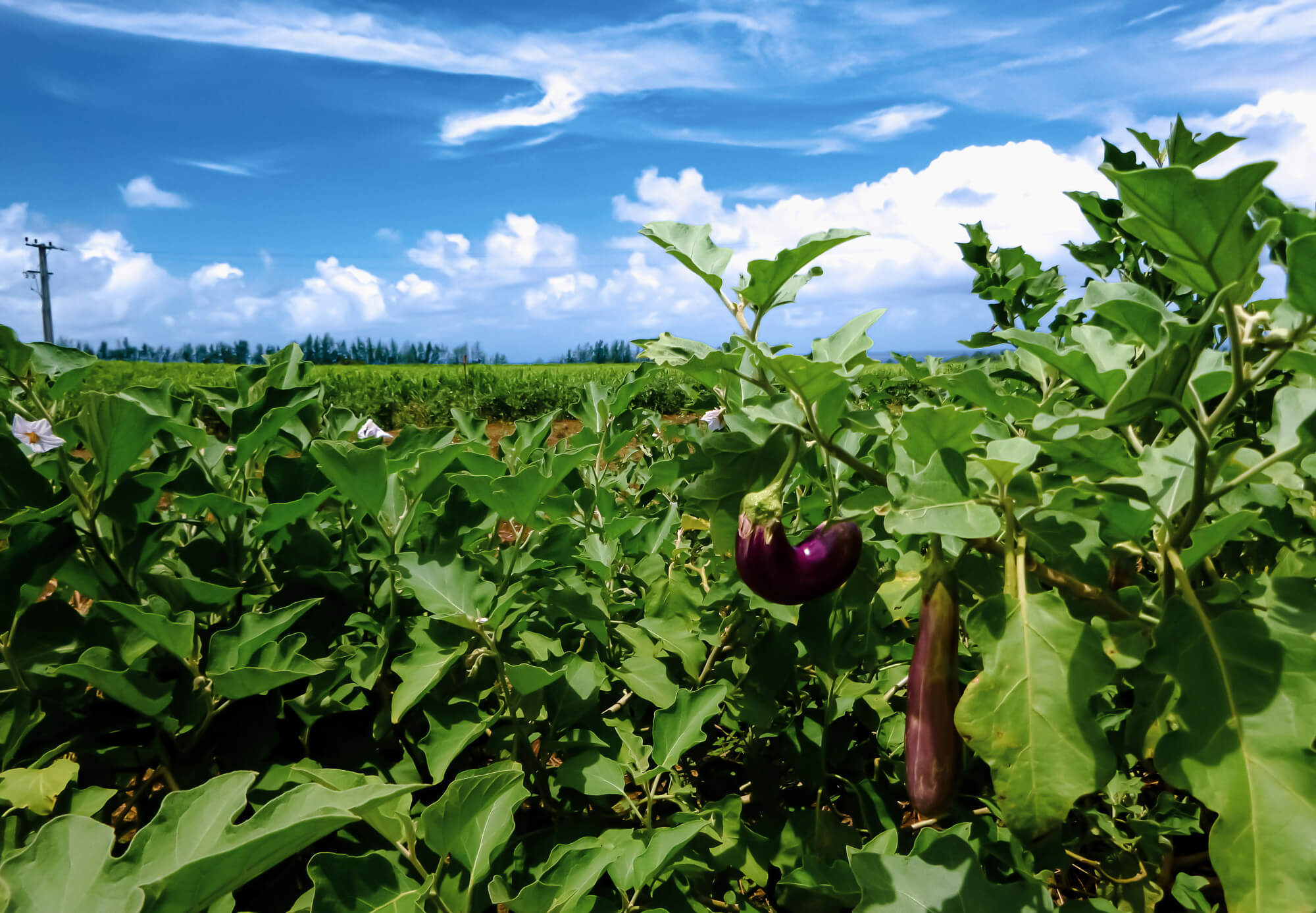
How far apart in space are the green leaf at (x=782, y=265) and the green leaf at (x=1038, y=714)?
0.37 m

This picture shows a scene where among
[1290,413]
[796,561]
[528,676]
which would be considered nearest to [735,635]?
[528,676]

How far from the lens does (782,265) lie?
0.80 m

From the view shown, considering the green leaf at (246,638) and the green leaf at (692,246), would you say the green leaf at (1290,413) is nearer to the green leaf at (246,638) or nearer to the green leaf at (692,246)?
the green leaf at (692,246)

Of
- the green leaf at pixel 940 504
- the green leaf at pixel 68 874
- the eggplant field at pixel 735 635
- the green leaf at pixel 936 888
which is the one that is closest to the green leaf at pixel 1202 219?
the eggplant field at pixel 735 635

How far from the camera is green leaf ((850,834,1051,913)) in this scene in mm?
772

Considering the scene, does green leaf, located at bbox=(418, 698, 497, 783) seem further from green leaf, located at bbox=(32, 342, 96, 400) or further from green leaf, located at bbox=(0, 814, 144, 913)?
green leaf, located at bbox=(32, 342, 96, 400)

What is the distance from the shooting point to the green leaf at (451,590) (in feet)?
3.06

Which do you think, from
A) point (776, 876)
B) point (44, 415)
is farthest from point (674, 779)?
point (44, 415)

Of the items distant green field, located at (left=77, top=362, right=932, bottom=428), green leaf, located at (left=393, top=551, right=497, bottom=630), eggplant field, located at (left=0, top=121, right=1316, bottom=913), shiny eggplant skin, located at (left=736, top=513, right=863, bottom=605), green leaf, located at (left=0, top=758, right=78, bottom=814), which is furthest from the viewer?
distant green field, located at (left=77, top=362, right=932, bottom=428)

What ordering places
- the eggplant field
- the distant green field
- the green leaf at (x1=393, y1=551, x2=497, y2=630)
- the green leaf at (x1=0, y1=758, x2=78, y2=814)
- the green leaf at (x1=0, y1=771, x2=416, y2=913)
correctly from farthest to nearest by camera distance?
the distant green field
the green leaf at (x1=393, y1=551, x2=497, y2=630)
the green leaf at (x1=0, y1=758, x2=78, y2=814)
the eggplant field
the green leaf at (x1=0, y1=771, x2=416, y2=913)

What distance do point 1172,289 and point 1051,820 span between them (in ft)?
4.07

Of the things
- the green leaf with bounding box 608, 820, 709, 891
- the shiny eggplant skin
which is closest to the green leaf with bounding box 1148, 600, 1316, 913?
the shiny eggplant skin

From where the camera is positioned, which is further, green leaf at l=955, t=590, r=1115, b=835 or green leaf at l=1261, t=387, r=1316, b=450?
green leaf at l=1261, t=387, r=1316, b=450

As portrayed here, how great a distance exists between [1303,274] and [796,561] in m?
0.43
